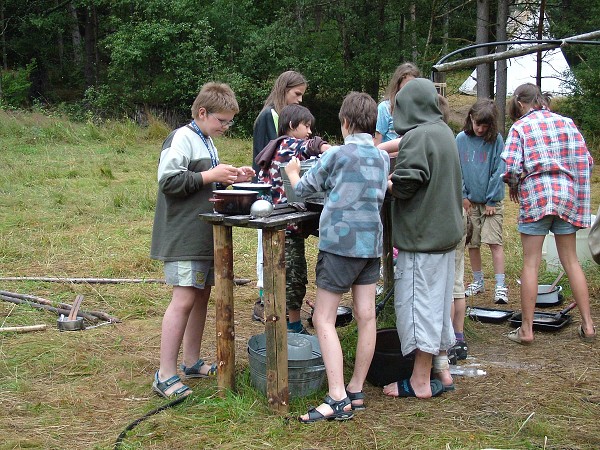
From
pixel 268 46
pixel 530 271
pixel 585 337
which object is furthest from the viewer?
pixel 268 46

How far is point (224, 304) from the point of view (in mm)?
3926

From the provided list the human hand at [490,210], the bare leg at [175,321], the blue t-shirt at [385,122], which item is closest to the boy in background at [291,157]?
the bare leg at [175,321]

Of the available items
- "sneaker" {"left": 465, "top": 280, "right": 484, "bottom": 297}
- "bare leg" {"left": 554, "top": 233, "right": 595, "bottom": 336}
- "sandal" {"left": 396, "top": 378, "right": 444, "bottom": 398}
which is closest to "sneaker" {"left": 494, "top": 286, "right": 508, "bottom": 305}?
"sneaker" {"left": 465, "top": 280, "right": 484, "bottom": 297}

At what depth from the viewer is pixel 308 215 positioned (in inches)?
157

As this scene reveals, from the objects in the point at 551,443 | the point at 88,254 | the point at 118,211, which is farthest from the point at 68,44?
the point at 551,443

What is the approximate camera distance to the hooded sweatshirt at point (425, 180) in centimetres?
383

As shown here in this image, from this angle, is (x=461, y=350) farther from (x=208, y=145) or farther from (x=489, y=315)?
(x=208, y=145)

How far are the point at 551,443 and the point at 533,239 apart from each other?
5.95 ft

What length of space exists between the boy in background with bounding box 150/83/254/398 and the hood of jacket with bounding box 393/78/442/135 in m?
0.91

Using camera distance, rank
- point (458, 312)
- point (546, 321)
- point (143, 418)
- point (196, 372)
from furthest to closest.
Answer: point (546, 321) < point (458, 312) < point (196, 372) < point (143, 418)

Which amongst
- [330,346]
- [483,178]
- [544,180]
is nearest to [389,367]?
[330,346]

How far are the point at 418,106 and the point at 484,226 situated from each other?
99.0 inches

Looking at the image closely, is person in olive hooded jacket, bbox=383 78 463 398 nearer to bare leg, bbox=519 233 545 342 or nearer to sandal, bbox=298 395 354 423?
sandal, bbox=298 395 354 423

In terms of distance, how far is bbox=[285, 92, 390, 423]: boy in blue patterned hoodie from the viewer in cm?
368
